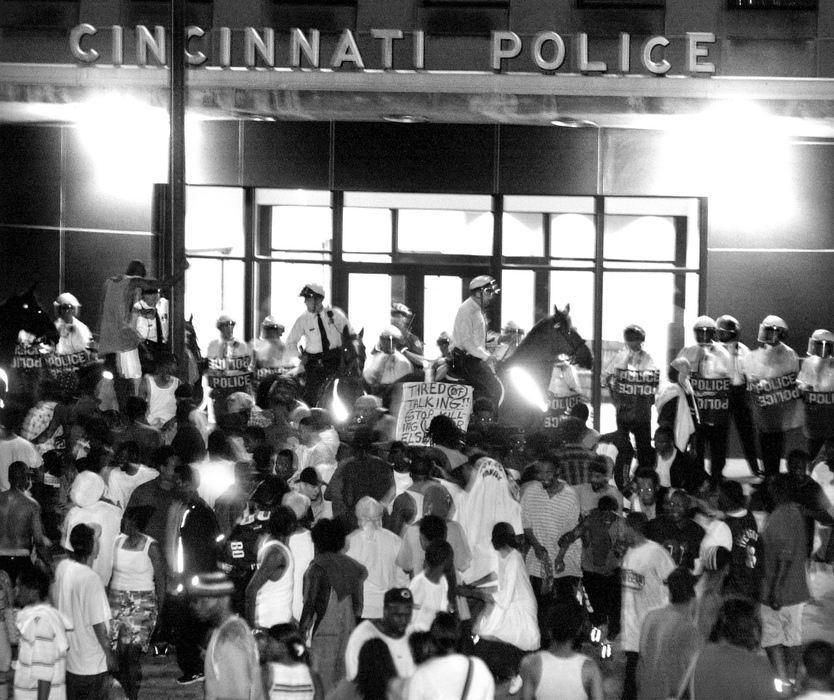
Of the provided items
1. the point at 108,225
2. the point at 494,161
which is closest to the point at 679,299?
the point at 494,161

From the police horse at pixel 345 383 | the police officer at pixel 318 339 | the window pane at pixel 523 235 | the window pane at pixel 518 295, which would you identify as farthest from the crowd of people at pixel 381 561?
the window pane at pixel 523 235

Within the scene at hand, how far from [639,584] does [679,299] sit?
1242cm

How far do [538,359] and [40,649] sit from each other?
9.21m

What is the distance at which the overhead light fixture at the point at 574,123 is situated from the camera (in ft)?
71.6

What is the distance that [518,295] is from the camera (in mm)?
23500

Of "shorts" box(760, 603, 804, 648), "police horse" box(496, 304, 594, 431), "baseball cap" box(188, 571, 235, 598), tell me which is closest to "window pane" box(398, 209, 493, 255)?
"police horse" box(496, 304, 594, 431)

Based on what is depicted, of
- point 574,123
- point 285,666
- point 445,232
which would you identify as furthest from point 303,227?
point 285,666

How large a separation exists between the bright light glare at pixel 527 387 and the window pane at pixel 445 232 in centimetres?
570

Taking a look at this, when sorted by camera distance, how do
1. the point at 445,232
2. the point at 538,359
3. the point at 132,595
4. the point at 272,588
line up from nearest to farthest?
the point at 272,588, the point at 132,595, the point at 538,359, the point at 445,232

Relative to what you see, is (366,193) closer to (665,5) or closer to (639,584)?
(665,5)

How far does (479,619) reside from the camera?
36.3 feet

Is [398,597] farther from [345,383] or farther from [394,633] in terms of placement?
[345,383]

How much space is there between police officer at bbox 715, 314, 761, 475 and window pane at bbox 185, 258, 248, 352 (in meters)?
7.06

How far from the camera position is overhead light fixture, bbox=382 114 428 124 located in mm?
22094
